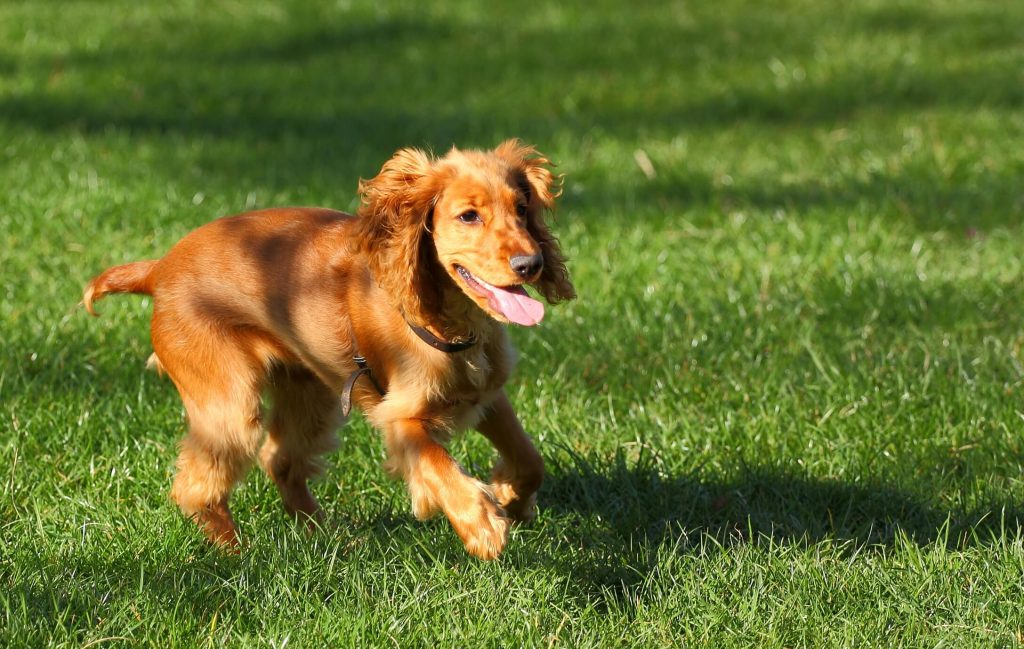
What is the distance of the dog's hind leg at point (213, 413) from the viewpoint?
3693 millimetres

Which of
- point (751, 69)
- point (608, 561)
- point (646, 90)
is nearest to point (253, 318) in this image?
point (608, 561)

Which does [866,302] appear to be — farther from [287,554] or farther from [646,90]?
[646,90]

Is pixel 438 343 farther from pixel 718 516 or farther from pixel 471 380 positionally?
pixel 718 516

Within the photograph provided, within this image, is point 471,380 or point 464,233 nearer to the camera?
point 464,233

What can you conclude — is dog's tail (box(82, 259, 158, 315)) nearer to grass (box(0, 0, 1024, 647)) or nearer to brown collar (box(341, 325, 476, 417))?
grass (box(0, 0, 1024, 647))

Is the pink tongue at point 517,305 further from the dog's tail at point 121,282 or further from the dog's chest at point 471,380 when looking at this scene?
the dog's tail at point 121,282

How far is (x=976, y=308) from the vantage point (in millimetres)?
5547

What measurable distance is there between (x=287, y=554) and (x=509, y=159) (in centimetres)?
124

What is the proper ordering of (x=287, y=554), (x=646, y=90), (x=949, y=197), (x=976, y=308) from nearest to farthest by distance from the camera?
(x=287, y=554)
(x=976, y=308)
(x=949, y=197)
(x=646, y=90)

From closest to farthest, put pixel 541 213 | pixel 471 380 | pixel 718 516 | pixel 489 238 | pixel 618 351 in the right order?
Answer: pixel 489 238, pixel 471 380, pixel 541 213, pixel 718 516, pixel 618 351

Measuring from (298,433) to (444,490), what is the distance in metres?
0.93

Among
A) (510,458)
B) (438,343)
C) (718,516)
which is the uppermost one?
(438,343)

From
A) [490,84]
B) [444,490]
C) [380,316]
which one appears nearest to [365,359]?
[380,316]

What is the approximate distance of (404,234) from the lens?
3.48 m
